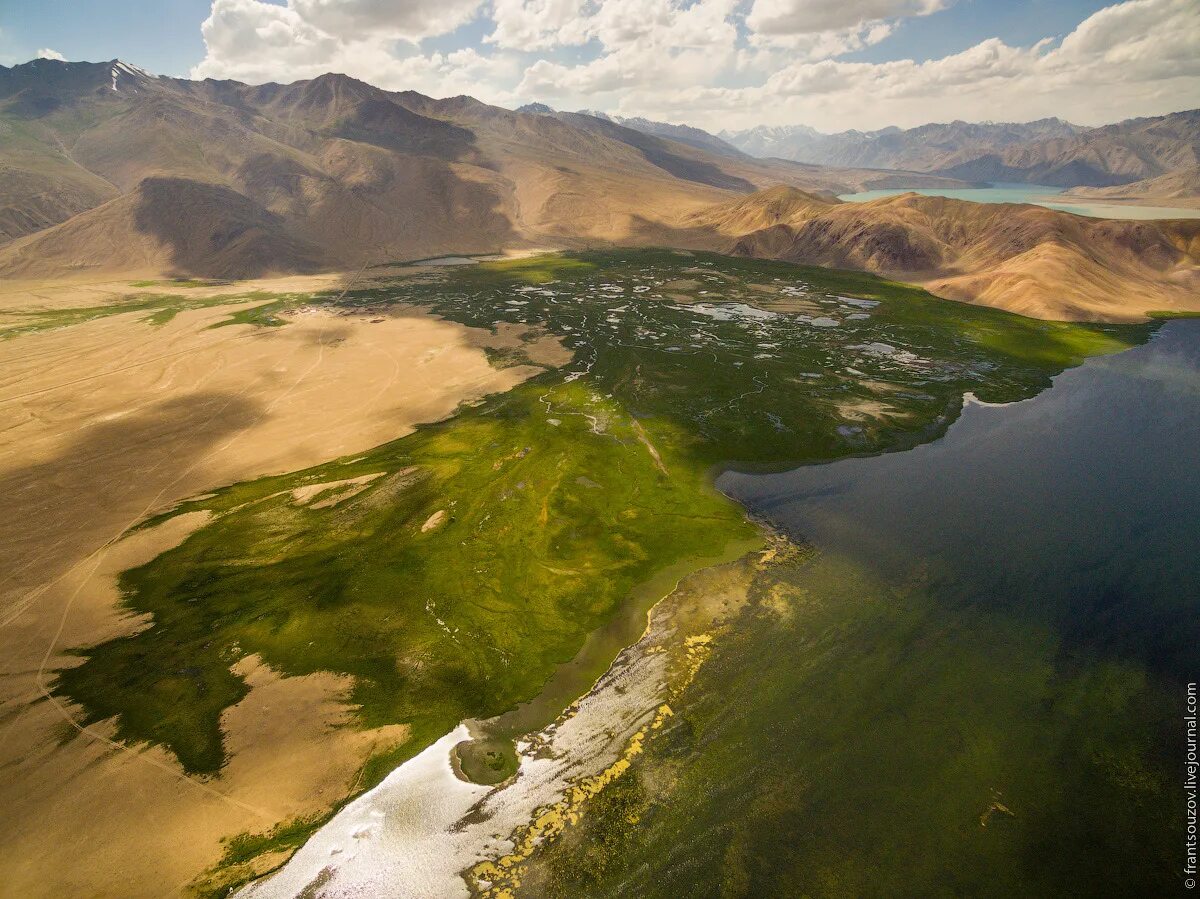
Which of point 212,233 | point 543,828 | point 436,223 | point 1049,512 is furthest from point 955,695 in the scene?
point 436,223

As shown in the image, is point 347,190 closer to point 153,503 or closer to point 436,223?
point 436,223

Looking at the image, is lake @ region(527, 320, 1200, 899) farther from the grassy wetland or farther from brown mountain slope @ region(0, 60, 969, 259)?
brown mountain slope @ region(0, 60, 969, 259)

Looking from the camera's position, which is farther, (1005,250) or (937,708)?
(1005,250)

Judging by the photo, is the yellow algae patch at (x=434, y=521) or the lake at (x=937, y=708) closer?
the lake at (x=937, y=708)

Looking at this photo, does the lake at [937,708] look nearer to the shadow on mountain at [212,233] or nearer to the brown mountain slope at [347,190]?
the shadow on mountain at [212,233]

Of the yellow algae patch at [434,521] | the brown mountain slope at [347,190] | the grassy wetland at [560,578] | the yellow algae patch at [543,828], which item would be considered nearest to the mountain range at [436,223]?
the brown mountain slope at [347,190]

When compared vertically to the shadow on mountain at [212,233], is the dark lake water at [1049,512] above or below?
below
